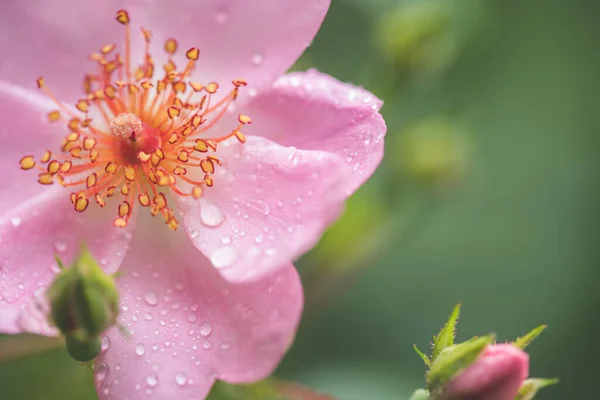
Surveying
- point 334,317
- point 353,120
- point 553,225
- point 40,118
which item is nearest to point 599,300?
point 553,225

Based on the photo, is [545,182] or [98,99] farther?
[545,182]

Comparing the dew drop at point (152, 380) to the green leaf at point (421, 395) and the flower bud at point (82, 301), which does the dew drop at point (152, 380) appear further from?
the green leaf at point (421, 395)

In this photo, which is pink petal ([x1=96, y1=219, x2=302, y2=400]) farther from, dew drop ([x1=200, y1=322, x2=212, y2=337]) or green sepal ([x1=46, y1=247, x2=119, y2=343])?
green sepal ([x1=46, y1=247, x2=119, y2=343])

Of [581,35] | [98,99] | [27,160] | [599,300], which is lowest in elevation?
[27,160]

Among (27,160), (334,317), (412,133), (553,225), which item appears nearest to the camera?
(27,160)

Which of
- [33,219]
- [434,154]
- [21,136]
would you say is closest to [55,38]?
[21,136]

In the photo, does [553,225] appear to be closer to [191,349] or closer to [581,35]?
[581,35]

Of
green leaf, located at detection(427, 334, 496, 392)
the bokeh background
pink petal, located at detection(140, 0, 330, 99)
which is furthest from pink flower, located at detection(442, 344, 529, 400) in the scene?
the bokeh background
